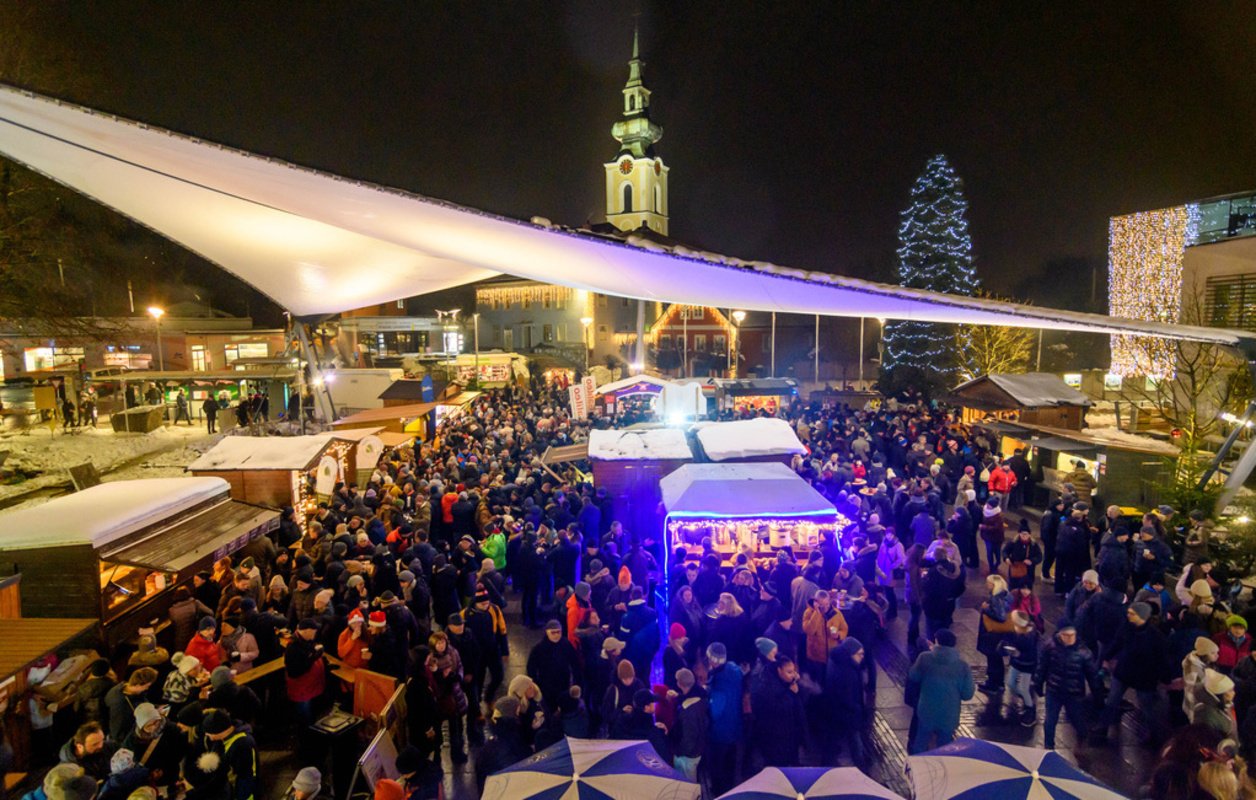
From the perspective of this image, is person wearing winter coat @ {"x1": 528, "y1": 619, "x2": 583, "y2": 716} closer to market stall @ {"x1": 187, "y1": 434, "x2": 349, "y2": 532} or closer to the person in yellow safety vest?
the person in yellow safety vest

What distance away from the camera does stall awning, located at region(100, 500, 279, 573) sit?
5902 millimetres

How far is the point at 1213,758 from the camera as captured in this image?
3.39 meters

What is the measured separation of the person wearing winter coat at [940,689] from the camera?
174 inches

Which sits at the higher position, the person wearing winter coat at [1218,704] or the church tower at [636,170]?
the church tower at [636,170]

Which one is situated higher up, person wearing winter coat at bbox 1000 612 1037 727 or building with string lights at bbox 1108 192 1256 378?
building with string lights at bbox 1108 192 1256 378

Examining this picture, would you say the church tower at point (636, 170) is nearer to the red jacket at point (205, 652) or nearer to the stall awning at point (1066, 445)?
the stall awning at point (1066, 445)

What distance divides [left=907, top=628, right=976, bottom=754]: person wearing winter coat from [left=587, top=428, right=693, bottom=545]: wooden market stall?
20.3 ft

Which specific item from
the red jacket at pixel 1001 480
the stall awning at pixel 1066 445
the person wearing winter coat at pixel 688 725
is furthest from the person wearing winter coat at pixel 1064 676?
the stall awning at pixel 1066 445

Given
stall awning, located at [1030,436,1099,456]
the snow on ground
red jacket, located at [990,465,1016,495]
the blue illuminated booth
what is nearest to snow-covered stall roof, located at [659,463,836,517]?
the blue illuminated booth

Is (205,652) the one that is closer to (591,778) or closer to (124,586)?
(124,586)

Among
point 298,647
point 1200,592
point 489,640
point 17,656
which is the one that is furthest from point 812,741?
point 17,656

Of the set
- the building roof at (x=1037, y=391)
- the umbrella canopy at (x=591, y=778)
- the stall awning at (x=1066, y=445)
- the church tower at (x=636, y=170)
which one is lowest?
the umbrella canopy at (x=591, y=778)

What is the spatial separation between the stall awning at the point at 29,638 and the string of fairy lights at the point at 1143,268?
2425cm

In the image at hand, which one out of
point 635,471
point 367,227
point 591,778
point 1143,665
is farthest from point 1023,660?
point 367,227
